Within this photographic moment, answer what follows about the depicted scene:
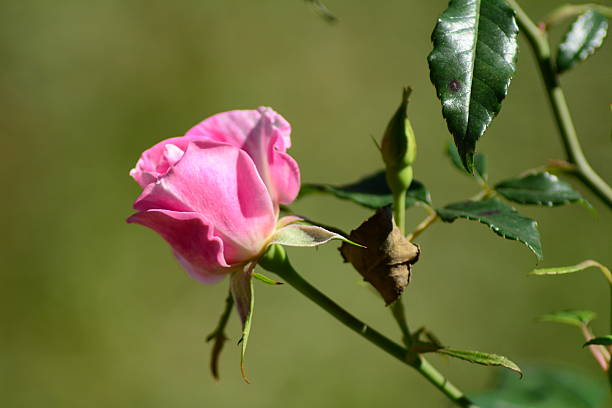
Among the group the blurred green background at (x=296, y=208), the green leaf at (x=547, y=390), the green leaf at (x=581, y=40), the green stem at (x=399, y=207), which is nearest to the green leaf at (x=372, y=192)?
the green stem at (x=399, y=207)

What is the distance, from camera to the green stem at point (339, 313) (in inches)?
15.8

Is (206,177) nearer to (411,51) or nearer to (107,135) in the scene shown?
(107,135)

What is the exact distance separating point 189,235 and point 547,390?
55 centimetres

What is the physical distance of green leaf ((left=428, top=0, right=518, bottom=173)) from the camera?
1.09 feet

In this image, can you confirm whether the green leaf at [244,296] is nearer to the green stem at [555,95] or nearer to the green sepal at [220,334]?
the green sepal at [220,334]

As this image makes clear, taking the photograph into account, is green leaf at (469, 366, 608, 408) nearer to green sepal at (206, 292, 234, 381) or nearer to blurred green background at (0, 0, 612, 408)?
green sepal at (206, 292, 234, 381)

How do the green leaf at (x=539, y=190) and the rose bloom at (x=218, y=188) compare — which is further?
the green leaf at (x=539, y=190)

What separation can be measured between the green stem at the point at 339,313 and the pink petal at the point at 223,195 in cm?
1

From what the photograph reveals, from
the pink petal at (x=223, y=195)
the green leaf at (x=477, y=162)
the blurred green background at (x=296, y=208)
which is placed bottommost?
the blurred green background at (x=296, y=208)

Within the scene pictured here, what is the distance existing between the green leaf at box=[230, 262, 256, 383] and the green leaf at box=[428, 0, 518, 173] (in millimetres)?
133

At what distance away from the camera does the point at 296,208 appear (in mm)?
1815

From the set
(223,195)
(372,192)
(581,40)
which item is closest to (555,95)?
(581,40)

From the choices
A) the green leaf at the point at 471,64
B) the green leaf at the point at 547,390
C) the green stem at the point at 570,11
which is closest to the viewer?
the green leaf at the point at 471,64

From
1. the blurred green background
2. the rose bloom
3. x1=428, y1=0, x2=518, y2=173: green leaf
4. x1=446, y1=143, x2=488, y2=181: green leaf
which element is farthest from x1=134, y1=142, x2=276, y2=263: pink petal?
the blurred green background
